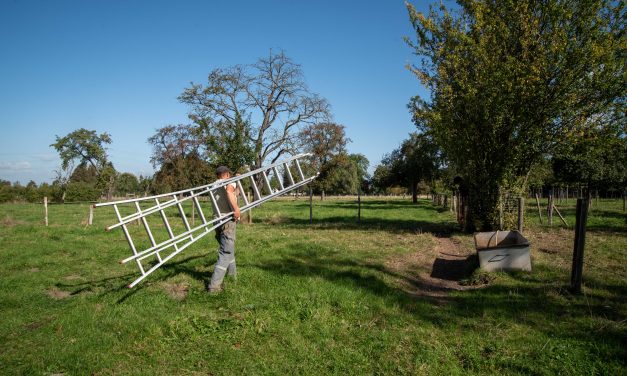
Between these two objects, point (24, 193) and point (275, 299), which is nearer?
point (275, 299)

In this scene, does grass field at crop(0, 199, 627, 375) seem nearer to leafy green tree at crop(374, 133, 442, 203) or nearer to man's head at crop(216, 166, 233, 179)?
man's head at crop(216, 166, 233, 179)

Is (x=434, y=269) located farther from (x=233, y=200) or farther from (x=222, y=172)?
(x=222, y=172)

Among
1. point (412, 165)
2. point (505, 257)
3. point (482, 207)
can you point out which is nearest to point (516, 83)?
Answer: point (482, 207)

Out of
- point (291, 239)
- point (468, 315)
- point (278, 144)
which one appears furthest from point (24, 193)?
point (468, 315)

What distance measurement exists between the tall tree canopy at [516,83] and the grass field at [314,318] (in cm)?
510

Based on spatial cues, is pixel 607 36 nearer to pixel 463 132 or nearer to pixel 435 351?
pixel 463 132

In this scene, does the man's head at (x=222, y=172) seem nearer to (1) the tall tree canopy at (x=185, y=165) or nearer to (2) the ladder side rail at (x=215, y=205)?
(2) the ladder side rail at (x=215, y=205)

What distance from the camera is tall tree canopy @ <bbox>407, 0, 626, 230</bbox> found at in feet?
43.3

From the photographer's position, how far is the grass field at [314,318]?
446 cm

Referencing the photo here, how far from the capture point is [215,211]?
7211 mm

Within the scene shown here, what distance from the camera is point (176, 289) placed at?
24.0ft

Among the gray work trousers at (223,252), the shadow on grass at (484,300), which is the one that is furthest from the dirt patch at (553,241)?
the gray work trousers at (223,252)

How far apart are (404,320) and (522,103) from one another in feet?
36.3

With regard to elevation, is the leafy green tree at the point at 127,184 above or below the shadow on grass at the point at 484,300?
→ above
